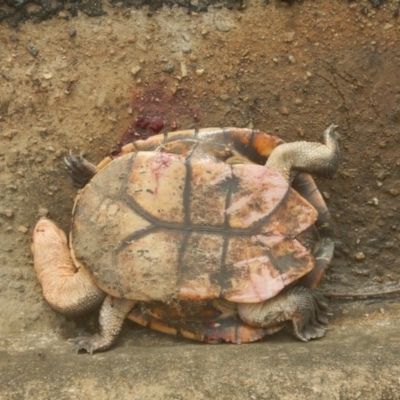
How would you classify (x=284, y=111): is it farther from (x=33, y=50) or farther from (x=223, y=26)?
(x=33, y=50)

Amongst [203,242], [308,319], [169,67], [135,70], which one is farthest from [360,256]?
[135,70]

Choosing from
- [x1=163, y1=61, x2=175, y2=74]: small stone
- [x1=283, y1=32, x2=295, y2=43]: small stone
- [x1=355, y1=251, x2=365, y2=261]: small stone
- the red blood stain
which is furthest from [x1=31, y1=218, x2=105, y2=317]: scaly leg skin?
[x1=283, y1=32, x2=295, y2=43]: small stone

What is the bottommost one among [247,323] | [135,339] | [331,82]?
[135,339]

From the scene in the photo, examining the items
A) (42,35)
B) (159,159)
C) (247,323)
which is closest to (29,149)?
(42,35)

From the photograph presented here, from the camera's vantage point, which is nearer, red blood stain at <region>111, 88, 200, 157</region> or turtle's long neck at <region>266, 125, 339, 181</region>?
turtle's long neck at <region>266, 125, 339, 181</region>

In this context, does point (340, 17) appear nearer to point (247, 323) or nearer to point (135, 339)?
point (247, 323)

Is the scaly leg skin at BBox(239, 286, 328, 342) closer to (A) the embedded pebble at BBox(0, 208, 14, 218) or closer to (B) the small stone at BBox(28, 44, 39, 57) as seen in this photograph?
(A) the embedded pebble at BBox(0, 208, 14, 218)
